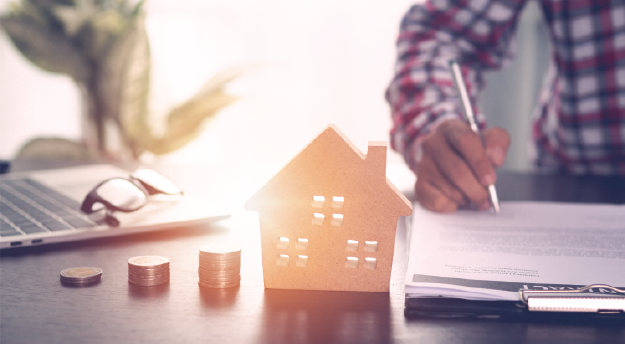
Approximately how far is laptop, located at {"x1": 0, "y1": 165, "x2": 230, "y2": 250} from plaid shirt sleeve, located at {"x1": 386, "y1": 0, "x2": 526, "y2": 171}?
1.57 ft

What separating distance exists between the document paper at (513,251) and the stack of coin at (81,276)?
0.84 feet

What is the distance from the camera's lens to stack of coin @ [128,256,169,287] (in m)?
0.39

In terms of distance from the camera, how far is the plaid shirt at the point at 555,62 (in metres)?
0.99

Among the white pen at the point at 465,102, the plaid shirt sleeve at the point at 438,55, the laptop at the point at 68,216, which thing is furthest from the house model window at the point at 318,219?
the plaid shirt sleeve at the point at 438,55

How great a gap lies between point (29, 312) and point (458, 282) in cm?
31

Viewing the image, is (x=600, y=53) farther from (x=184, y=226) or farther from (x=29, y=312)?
(x=29, y=312)

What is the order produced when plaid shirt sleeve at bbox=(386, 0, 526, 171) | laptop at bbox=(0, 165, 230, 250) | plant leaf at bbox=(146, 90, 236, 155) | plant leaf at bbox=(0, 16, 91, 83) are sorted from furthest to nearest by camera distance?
plant leaf at bbox=(146, 90, 236, 155), plant leaf at bbox=(0, 16, 91, 83), plaid shirt sleeve at bbox=(386, 0, 526, 171), laptop at bbox=(0, 165, 230, 250)

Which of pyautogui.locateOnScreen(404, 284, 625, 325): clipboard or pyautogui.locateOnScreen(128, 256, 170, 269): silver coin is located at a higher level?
pyautogui.locateOnScreen(404, 284, 625, 325): clipboard

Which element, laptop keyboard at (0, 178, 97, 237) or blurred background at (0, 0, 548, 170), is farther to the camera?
blurred background at (0, 0, 548, 170)

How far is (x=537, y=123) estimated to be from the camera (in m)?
1.28

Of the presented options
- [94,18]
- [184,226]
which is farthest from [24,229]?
[94,18]

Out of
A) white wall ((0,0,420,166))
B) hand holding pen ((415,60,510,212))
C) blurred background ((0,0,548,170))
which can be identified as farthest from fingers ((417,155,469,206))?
white wall ((0,0,420,166))

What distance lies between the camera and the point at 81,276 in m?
0.40

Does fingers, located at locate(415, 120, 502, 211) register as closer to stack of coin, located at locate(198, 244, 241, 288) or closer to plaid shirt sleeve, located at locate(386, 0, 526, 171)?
plaid shirt sleeve, located at locate(386, 0, 526, 171)
